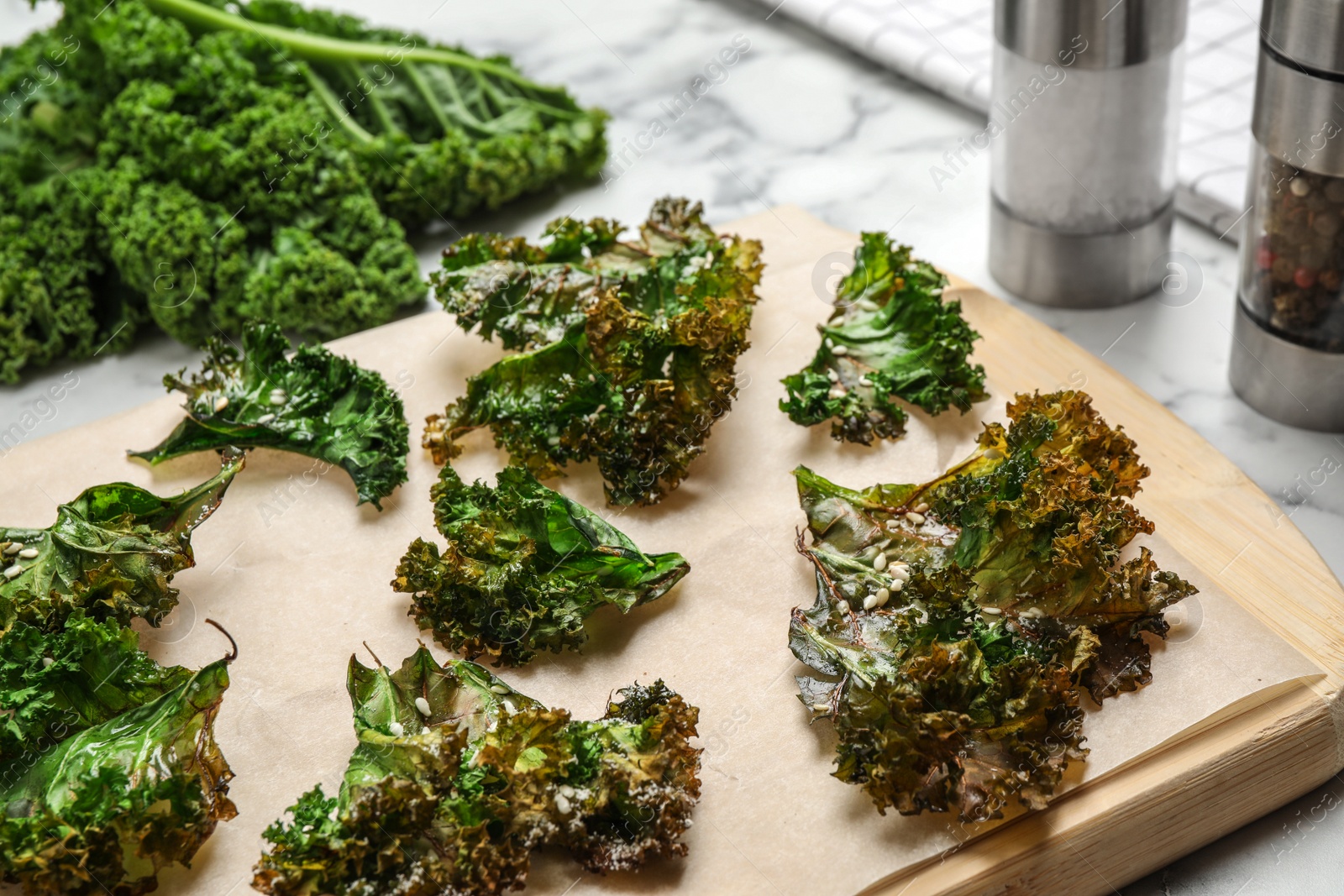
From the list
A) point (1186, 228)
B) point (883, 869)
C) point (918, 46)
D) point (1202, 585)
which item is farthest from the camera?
point (918, 46)

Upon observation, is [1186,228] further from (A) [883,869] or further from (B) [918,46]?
(A) [883,869]

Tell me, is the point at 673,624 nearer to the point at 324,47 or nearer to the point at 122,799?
the point at 122,799

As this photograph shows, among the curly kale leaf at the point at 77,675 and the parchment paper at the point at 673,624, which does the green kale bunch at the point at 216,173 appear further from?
the curly kale leaf at the point at 77,675

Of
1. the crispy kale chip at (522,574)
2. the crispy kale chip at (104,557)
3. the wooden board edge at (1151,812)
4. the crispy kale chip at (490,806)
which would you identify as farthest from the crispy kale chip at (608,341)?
the wooden board edge at (1151,812)

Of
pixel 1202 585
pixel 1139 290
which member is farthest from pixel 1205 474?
pixel 1139 290

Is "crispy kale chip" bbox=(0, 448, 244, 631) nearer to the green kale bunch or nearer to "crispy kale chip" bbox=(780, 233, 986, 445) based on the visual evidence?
the green kale bunch

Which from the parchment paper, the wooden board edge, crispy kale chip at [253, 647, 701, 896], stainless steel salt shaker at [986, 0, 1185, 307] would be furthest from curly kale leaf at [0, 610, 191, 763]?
stainless steel salt shaker at [986, 0, 1185, 307]

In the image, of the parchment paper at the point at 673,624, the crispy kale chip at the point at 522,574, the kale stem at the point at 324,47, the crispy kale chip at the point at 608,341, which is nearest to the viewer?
the parchment paper at the point at 673,624
